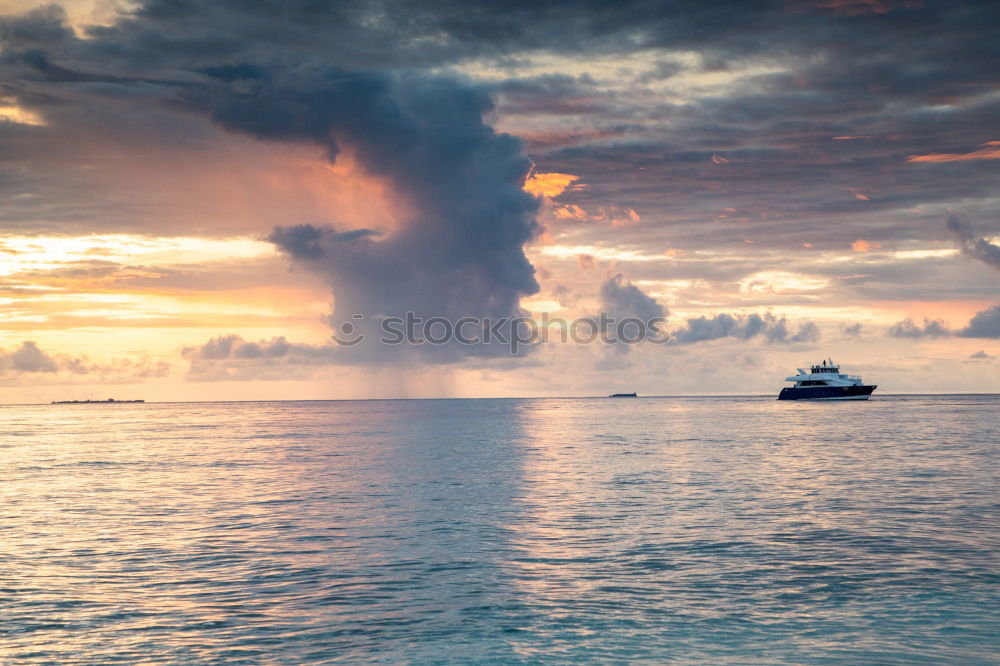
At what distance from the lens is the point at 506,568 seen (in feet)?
88.3

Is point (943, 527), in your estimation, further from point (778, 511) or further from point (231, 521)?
point (231, 521)

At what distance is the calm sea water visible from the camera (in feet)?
61.3

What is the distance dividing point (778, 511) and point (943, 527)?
7518 millimetres

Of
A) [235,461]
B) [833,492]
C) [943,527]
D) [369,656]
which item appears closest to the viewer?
[369,656]

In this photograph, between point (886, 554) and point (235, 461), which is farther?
point (235, 461)

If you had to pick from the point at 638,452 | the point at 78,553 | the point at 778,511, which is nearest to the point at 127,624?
the point at 78,553

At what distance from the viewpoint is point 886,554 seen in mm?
28562

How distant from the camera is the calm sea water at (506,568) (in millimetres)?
18672

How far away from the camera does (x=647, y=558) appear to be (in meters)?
28.1

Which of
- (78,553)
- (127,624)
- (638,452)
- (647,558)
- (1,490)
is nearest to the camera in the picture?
(127,624)

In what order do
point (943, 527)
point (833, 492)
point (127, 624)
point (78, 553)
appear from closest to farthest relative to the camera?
point (127, 624)
point (78, 553)
point (943, 527)
point (833, 492)

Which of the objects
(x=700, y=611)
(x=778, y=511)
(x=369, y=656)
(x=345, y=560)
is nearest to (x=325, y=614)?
(x=369, y=656)

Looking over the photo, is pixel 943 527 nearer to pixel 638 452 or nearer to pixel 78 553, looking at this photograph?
pixel 78 553

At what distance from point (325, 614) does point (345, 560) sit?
735 centimetres
